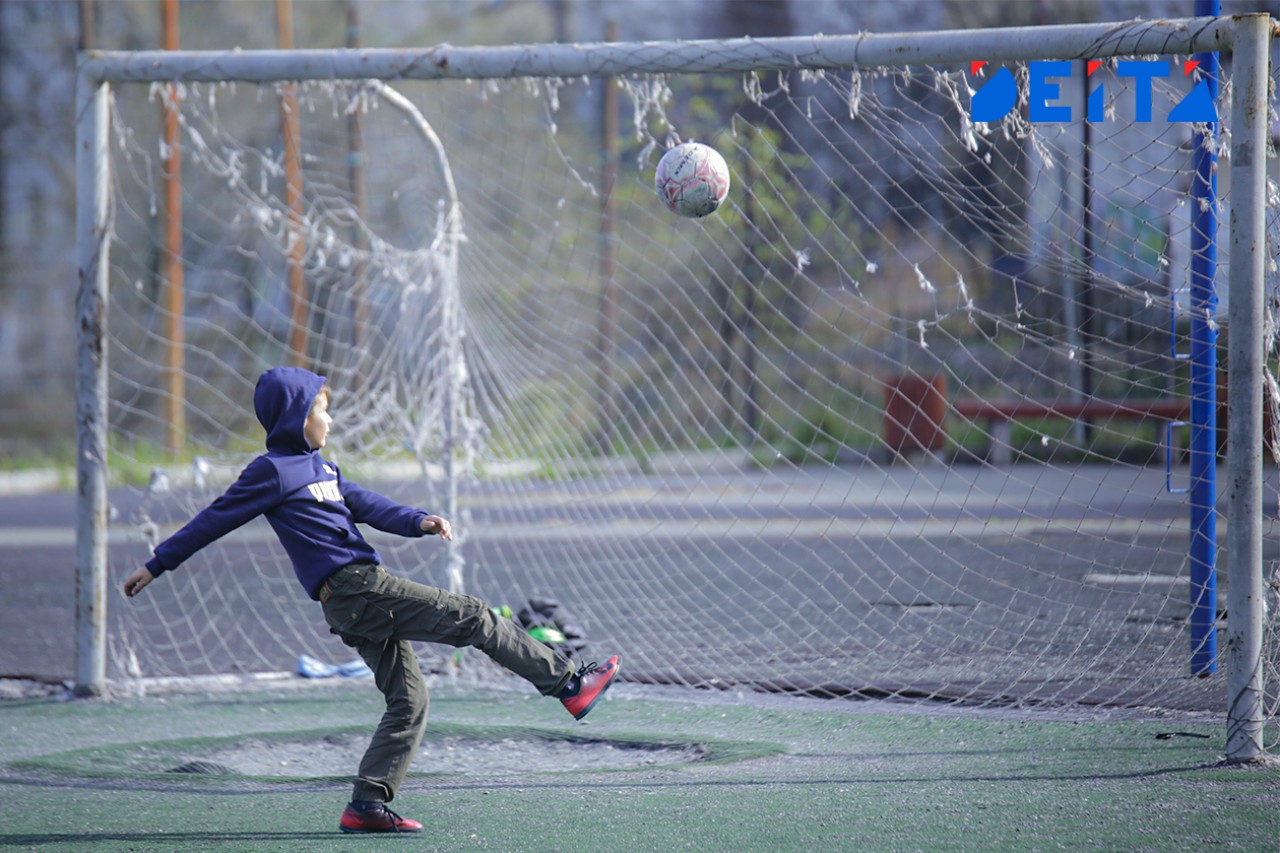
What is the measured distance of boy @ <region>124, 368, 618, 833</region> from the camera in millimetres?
3668

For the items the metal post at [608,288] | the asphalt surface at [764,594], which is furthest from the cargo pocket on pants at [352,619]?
the metal post at [608,288]

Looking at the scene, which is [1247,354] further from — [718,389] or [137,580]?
[718,389]

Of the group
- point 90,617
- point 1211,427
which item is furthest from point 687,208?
point 90,617

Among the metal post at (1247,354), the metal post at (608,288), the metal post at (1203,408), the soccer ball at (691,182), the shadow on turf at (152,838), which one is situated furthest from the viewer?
the metal post at (608,288)

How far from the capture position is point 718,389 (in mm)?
12227

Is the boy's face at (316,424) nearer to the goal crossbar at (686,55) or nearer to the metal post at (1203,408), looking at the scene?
the goal crossbar at (686,55)

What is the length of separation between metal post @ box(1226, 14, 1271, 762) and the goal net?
0.36 metres

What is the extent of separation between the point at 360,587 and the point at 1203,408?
346 cm

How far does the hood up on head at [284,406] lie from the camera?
3791mm

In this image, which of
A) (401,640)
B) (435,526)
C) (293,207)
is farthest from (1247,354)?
(293,207)

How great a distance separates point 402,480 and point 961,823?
5.38m

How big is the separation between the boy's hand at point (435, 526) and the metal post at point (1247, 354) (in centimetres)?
255

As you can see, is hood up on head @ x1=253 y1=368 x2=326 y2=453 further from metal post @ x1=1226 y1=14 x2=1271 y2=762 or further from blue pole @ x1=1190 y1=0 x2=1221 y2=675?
blue pole @ x1=1190 y1=0 x2=1221 y2=675

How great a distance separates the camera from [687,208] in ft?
16.6
